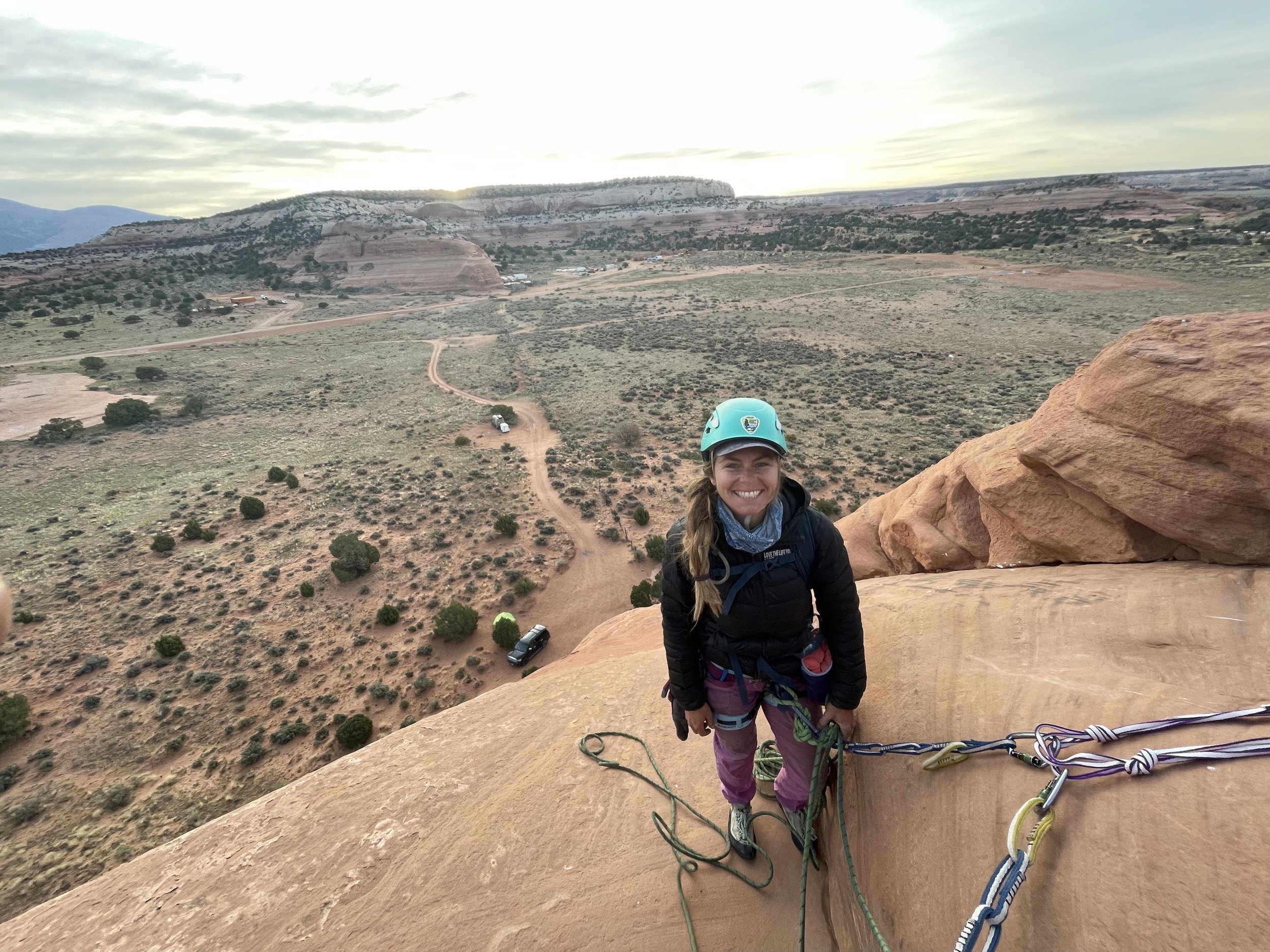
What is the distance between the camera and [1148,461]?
5.79m

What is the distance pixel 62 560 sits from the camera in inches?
733

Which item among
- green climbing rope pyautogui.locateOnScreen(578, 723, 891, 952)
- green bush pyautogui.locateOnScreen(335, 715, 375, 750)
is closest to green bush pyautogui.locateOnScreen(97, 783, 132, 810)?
green bush pyautogui.locateOnScreen(335, 715, 375, 750)

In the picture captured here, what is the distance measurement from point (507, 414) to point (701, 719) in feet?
96.9

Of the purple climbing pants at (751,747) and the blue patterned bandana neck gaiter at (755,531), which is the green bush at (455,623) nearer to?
the purple climbing pants at (751,747)

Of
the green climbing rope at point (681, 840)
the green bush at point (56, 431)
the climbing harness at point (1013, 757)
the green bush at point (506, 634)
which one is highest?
the climbing harness at point (1013, 757)

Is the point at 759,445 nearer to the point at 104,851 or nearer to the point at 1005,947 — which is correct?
the point at 1005,947

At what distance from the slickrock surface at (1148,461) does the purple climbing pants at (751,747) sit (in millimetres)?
4799

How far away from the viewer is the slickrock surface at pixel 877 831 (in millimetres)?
2754

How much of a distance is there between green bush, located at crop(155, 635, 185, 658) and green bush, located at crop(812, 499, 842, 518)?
20.5 metres

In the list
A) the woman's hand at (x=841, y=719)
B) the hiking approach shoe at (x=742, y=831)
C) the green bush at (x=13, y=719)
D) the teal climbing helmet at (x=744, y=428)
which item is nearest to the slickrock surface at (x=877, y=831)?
the hiking approach shoe at (x=742, y=831)

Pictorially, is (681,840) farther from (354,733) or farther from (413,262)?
(413,262)

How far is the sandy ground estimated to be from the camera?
31.6m

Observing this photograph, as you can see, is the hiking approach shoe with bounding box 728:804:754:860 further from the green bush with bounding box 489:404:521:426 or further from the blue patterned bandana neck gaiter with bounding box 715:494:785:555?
the green bush with bounding box 489:404:521:426

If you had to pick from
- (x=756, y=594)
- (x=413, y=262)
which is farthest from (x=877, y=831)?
(x=413, y=262)
